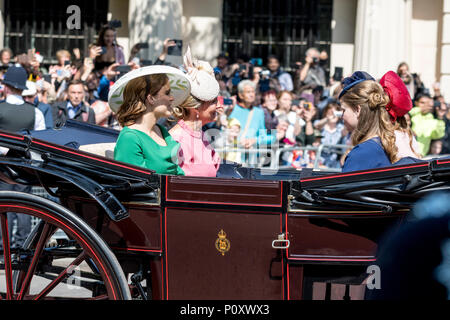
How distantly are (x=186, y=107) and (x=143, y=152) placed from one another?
2.57ft

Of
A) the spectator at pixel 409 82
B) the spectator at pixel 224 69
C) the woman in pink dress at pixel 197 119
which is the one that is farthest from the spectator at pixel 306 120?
the woman in pink dress at pixel 197 119

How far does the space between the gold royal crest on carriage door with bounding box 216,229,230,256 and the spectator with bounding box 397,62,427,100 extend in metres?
8.16

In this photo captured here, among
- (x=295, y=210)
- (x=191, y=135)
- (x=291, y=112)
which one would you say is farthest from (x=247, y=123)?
(x=295, y=210)

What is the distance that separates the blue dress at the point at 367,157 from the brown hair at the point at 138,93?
109cm

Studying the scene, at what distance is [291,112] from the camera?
9625mm

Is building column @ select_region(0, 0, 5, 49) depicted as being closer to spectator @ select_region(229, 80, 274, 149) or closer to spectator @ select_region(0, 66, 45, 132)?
spectator @ select_region(229, 80, 274, 149)

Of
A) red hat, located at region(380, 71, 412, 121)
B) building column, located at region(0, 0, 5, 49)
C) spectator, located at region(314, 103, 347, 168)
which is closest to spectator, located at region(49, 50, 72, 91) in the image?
spectator, located at region(314, 103, 347, 168)

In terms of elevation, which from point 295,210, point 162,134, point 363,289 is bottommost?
point 363,289

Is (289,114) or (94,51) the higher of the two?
(94,51)

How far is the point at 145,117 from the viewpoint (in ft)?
13.3

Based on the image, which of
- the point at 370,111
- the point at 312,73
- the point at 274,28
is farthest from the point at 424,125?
the point at 370,111

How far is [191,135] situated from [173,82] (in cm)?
42

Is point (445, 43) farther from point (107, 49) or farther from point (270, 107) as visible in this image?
point (107, 49)

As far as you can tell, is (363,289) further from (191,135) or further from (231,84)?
(231,84)
